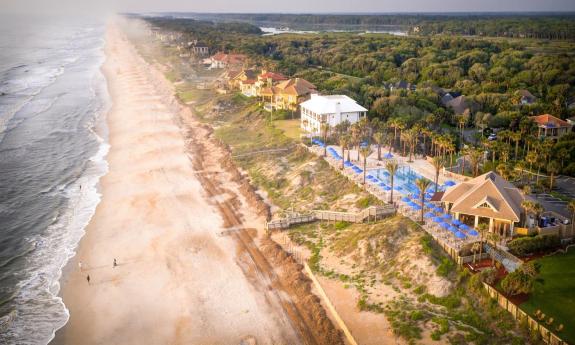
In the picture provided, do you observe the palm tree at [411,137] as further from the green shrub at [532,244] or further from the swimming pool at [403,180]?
the green shrub at [532,244]

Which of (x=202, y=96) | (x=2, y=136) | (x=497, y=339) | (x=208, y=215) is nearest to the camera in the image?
(x=497, y=339)

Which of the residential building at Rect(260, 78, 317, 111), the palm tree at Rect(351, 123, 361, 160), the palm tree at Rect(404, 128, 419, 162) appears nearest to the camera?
the palm tree at Rect(404, 128, 419, 162)

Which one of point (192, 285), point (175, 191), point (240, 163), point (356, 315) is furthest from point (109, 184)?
point (356, 315)

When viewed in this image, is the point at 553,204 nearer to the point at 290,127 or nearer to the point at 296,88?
the point at 290,127

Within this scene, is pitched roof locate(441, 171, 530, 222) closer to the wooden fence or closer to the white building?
the wooden fence

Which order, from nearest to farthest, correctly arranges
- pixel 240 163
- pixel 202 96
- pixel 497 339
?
pixel 497 339, pixel 240 163, pixel 202 96

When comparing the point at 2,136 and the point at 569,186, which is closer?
the point at 569,186

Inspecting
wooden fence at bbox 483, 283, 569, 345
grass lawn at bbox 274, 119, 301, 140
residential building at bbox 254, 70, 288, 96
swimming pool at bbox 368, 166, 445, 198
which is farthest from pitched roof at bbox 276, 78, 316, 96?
wooden fence at bbox 483, 283, 569, 345

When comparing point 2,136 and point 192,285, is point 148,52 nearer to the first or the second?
point 2,136

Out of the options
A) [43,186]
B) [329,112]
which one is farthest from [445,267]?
[43,186]
